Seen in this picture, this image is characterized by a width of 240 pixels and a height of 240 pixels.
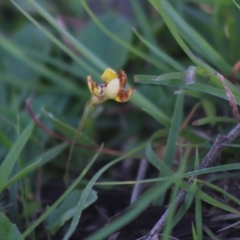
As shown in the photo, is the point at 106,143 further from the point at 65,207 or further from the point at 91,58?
the point at 65,207

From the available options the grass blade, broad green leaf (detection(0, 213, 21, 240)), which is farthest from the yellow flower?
broad green leaf (detection(0, 213, 21, 240))

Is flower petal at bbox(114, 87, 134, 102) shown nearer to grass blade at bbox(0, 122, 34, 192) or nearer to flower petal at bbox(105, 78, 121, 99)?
flower petal at bbox(105, 78, 121, 99)

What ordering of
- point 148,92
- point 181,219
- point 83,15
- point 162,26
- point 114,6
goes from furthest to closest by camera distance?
point 114,6
point 83,15
point 162,26
point 148,92
point 181,219

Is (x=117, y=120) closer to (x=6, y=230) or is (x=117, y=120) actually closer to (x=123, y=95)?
(x=123, y=95)

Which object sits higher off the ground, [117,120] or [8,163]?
[8,163]

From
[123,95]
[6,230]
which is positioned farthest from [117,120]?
[6,230]

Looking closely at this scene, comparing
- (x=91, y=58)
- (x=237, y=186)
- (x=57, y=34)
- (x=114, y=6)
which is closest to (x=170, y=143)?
(x=237, y=186)

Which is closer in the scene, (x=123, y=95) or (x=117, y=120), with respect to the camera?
(x=123, y=95)

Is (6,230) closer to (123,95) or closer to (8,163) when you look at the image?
(8,163)

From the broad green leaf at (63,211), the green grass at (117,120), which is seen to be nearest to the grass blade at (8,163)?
the green grass at (117,120)
